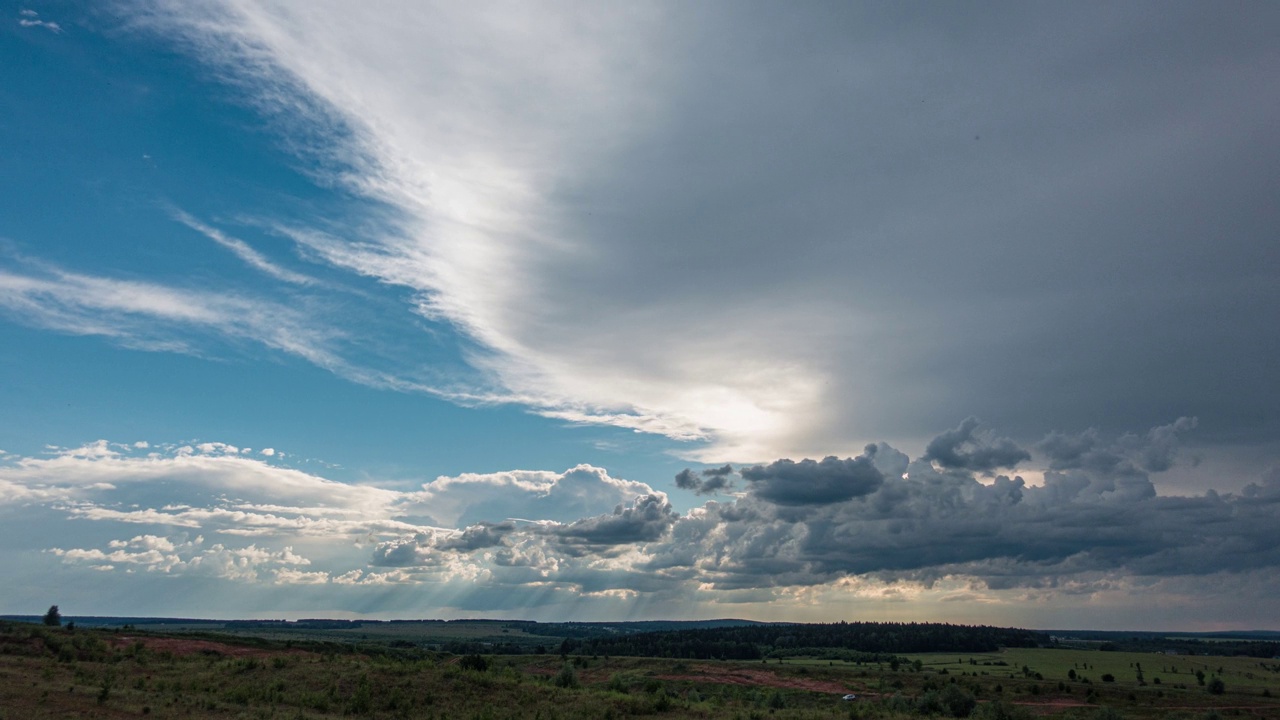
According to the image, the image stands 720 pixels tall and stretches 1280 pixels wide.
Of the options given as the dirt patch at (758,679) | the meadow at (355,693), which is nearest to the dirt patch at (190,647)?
the meadow at (355,693)

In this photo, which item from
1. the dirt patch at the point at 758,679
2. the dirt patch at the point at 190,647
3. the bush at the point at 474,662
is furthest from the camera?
the dirt patch at the point at 758,679

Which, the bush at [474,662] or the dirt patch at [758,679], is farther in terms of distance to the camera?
the dirt patch at [758,679]

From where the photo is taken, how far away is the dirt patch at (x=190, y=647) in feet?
242

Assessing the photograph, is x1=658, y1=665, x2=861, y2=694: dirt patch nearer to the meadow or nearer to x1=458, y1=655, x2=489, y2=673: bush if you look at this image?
the meadow

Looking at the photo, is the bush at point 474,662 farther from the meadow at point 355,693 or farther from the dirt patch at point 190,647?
the dirt patch at point 190,647

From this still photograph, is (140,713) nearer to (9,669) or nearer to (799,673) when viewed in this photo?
(9,669)

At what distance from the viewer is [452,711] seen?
165 feet

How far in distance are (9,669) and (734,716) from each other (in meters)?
52.3

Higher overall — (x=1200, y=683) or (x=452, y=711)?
(x=452, y=711)

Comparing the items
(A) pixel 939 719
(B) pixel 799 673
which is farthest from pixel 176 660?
(B) pixel 799 673

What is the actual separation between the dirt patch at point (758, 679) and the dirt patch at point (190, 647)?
55.9 metres

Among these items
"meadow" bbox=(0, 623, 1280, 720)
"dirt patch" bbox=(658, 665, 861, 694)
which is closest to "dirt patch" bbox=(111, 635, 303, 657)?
"meadow" bbox=(0, 623, 1280, 720)

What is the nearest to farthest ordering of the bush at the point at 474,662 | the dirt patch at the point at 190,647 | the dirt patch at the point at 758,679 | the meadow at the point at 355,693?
the meadow at the point at 355,693 < the bush at the point at 474,662 < the dirt patch at the point at 190,647 < the dirt patch at the point at 758,679

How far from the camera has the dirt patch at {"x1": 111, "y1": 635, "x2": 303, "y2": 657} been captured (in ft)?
242
